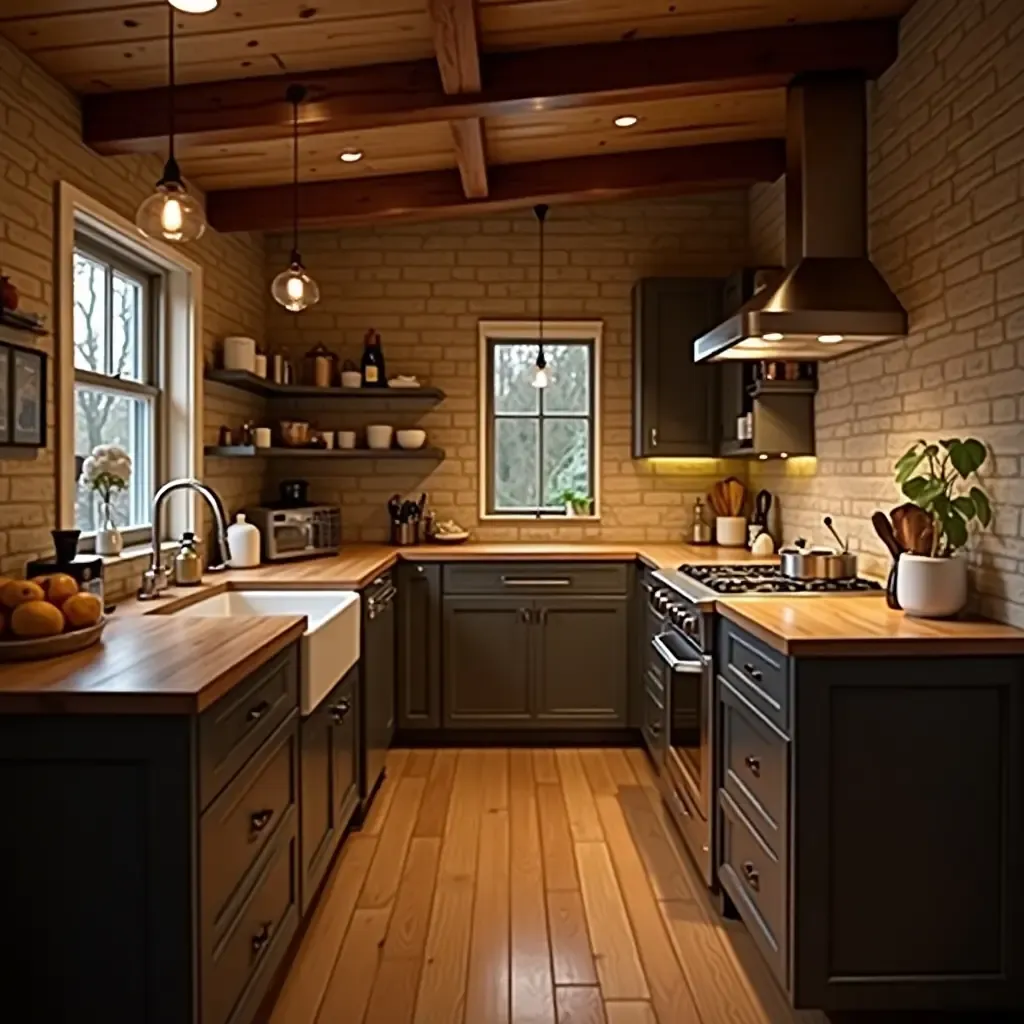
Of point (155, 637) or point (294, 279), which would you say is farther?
point (294, 279)

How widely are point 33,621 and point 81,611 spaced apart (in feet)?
0.46

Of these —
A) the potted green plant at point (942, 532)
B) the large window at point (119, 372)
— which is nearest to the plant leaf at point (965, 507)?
the potted green plant at point (942, 532)

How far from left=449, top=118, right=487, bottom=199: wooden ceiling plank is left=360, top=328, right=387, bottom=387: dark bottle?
3.36 feet

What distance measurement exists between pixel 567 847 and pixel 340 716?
3.23 ft

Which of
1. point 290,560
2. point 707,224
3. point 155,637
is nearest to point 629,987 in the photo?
point 155,637

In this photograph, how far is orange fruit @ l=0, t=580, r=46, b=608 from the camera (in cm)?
213

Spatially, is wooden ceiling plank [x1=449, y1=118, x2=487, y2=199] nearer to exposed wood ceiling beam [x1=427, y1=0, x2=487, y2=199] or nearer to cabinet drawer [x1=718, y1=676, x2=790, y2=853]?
exposed wood ceiling beam [x1=427, y1=0, x2=487, y2=199]

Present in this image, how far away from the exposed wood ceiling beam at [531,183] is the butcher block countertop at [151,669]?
244 cm

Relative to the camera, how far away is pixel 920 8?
3.08 meters

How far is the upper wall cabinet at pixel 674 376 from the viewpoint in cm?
491

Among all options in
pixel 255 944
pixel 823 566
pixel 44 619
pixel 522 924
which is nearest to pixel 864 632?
pixel 823 566

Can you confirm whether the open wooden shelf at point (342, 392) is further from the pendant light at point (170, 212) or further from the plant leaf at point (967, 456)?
the plant leaf at point (967, 456)

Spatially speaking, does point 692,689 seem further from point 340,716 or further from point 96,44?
point 96,44

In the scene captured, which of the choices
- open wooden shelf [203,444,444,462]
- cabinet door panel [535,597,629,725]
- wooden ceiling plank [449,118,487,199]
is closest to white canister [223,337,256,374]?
open wooden shelf [203,444,444,462]
